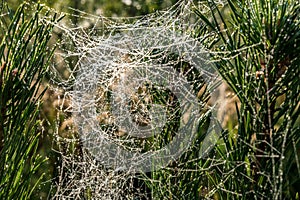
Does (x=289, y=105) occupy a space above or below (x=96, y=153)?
above

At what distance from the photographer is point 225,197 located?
562mm

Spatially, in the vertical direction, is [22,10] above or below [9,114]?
above

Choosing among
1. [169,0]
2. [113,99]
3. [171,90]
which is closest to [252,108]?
[171,90]

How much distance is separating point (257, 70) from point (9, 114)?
0.25m

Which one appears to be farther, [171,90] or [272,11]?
[171,90]

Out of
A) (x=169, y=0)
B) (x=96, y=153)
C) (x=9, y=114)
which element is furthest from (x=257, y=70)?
(x=169, y=0)

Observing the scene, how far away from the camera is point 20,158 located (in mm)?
548

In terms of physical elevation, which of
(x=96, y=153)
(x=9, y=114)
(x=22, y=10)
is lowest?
(x=96, y=153)

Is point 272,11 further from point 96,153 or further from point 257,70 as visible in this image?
point 96,153

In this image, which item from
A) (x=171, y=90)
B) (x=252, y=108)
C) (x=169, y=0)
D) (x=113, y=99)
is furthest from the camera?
(x=169, y=0)

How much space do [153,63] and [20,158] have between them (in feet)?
0.72

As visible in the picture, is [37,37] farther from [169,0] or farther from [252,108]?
[169,0]

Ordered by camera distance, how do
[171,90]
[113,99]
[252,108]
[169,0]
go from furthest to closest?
[169,0] → [113,99] → [171,90] → [252,108]

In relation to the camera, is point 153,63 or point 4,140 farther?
point 153,63
